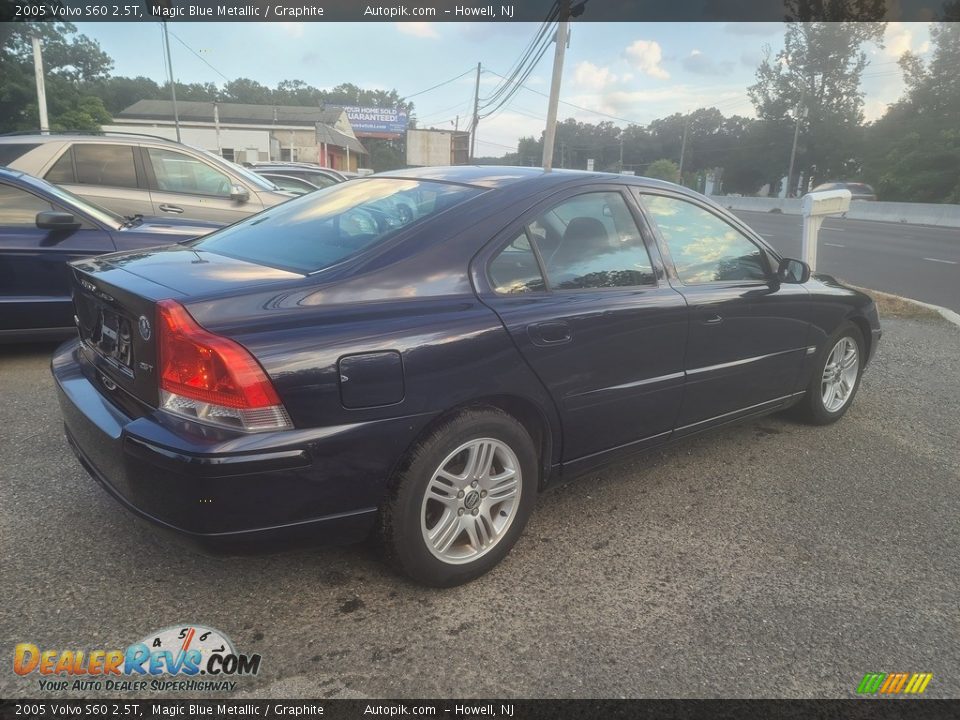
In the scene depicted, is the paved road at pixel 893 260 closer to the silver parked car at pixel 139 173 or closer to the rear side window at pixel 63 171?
the silver parked car at pixel 139 173

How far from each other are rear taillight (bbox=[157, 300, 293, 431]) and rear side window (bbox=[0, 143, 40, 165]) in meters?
5.52

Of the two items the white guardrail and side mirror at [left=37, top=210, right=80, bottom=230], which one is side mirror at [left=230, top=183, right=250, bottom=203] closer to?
side mirror at [left=37, top=210, right=80, bottom=230]

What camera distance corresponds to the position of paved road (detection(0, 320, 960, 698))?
2115 mm

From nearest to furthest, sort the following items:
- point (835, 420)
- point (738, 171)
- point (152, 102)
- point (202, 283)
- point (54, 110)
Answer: point (202, 283) < point (835, 420) < point (54, 110) < point (152, 102) < point (738, 171)

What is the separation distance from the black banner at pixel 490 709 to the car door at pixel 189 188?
5.87 metres

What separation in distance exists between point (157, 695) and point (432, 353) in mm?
1313

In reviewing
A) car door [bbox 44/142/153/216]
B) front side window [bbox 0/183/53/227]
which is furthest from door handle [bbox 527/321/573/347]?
car door [bbox 44/142/153/216]

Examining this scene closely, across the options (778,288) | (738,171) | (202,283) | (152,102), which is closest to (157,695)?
(202,283)

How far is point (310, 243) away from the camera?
106 inches

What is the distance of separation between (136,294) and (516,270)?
1.37 meters

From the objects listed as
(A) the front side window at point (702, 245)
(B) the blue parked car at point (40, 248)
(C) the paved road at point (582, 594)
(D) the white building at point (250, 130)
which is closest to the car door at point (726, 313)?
(A) the front side window at point (702, 245)

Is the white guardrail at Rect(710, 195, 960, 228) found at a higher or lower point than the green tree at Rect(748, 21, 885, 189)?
lower

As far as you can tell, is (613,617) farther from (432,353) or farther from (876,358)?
(876,358)

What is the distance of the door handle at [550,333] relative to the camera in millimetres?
2582
